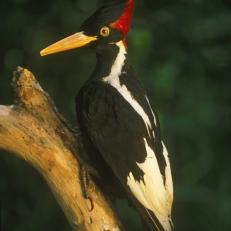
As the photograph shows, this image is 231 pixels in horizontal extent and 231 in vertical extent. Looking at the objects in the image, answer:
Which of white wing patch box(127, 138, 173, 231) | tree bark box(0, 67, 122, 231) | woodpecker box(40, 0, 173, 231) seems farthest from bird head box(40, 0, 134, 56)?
white wing patch box(127, 138, 173, 231)

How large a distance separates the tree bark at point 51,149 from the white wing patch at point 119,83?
236 mm

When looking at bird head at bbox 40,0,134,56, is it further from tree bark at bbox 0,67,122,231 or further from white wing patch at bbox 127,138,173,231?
white wing patch at bbox 127,138,173,231

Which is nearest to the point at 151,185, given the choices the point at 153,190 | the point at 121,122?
the point at 153,190

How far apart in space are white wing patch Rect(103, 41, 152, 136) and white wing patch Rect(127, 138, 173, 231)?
100mm

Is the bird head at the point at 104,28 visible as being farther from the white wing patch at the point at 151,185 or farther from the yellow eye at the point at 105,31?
the white wing patch at the point at 151,185

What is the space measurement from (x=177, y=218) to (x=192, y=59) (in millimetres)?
792

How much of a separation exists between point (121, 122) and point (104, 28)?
36cm

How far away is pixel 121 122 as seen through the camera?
354 cm

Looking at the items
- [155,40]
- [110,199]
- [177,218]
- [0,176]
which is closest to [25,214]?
[0,176]

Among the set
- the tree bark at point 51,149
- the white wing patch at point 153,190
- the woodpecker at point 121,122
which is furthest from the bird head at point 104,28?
the white wing patch at point 153,190

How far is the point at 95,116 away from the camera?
3.55 metres

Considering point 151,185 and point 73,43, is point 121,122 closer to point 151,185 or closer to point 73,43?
point 151,185

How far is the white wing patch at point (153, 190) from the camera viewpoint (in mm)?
3479

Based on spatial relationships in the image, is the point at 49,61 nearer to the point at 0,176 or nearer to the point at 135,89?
the point at 0,176
